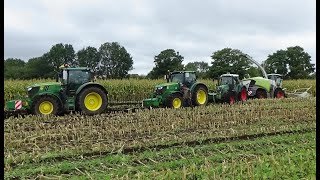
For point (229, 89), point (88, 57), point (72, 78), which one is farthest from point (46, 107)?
point (88, 57)

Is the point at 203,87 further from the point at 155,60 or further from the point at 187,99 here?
the point at 155,60

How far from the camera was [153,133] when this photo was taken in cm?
864

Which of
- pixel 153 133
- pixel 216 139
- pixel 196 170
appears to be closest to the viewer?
pixel 196 170

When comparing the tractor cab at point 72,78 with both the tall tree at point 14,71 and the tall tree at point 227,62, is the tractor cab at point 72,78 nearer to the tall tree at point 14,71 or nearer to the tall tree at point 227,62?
the tall tree at point 14,71

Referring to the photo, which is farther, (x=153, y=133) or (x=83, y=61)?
(x=83, y=61)

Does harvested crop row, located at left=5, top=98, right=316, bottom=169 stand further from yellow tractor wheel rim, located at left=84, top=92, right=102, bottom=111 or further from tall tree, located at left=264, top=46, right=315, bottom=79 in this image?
tall tree, located at left=264, top=46, right=315, bottom=79

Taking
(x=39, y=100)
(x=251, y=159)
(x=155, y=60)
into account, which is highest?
(x=155, y=60)

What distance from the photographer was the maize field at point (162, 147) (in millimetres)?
5139

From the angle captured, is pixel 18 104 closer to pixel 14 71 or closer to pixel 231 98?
pixel 231 98

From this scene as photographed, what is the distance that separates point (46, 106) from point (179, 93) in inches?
212

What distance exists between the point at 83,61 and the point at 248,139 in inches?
626

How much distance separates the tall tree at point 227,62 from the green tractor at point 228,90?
2.04 metres

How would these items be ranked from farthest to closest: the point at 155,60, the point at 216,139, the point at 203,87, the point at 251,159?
1. the point at 155,60
2. the point at 203,87
3. the point at 216,139
4. the point at 251,159

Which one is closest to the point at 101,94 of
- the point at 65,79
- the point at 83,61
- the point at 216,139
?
the point at 65,79
